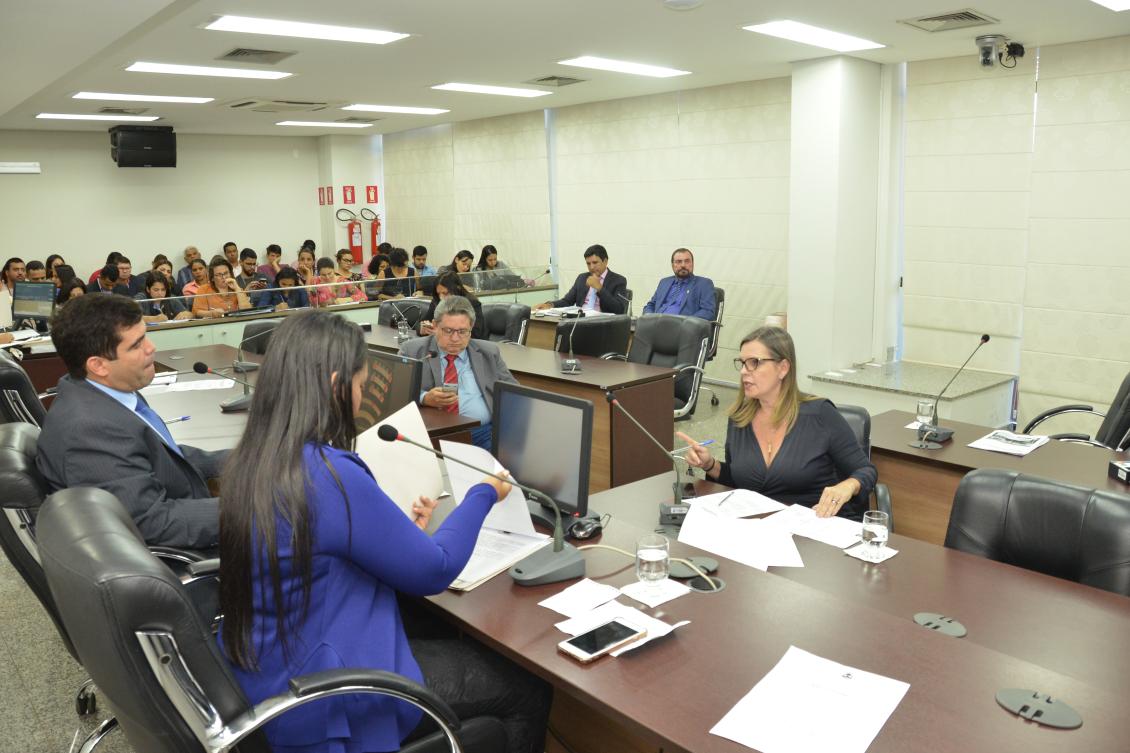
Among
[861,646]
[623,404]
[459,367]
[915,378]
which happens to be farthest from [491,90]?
[861,646]

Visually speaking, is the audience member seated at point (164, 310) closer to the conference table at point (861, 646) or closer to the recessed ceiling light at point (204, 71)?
the recessed ceiling light at point (204, 71)

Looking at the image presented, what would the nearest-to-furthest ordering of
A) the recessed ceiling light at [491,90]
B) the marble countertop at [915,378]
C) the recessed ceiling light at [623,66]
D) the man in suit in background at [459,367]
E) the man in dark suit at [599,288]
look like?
the man in suit in background at [459,367] → the marble countertop at [915,378] → the recessed ceiling light at [623,66] → the recessed ceiling light at [491,90] → the man in dark suit at [599,288]

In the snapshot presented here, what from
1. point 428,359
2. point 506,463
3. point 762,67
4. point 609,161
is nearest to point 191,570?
point 506,463

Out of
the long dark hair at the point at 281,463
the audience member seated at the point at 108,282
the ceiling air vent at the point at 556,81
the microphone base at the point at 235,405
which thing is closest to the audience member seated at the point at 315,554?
the long dark hair at the point at 281,463

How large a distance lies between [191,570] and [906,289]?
6026mm

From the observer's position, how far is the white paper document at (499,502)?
94.6 inches

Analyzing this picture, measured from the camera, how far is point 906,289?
705cm

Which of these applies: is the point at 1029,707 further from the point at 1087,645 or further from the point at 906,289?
the point at 906,289

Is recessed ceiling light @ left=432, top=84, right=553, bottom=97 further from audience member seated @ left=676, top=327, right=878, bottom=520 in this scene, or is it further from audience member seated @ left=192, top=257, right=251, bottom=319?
audience member seated @ left=676, top=327, right=878, bottom=520

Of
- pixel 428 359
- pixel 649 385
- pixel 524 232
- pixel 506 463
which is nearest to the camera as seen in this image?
pixel 506 463

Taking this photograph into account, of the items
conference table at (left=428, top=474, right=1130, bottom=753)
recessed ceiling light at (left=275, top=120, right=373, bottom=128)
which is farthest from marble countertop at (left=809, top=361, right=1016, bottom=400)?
recessed ceiling light at (left=275, top=120, right=373, bottom=128)

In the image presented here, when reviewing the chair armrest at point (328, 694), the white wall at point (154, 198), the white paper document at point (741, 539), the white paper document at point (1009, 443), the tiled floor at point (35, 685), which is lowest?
the tiled floor at point (35, 685)

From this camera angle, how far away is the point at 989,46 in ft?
19.3

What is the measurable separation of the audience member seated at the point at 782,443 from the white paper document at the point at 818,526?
284 millimetres
